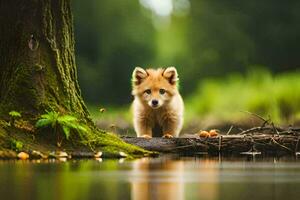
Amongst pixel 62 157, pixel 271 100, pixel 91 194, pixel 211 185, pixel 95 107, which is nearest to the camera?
pixel 91 194

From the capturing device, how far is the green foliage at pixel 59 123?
10.6 metres

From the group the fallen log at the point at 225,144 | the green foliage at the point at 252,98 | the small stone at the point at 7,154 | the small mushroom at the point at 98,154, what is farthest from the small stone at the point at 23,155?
the green foliage at the point at 252,98

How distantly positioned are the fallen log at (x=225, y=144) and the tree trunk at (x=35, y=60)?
3.85ft

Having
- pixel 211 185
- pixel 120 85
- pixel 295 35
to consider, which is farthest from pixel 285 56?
pixel 211 185

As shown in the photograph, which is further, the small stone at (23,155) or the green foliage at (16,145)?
the green foliage at (16,145)

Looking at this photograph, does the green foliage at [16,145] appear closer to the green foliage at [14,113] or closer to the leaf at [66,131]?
the green foliage at [14,113]

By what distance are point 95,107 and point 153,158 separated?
40.3 ft

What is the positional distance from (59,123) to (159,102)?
9.13ft

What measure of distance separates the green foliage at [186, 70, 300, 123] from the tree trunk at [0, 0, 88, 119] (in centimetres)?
813

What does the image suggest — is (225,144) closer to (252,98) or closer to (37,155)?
(37,155)

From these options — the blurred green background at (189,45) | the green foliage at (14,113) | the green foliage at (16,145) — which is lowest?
the green foliage at (16,145)

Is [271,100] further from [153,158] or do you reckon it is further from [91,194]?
[91,194]

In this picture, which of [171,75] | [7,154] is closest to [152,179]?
[7,154]

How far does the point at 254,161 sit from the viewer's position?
10609mm
